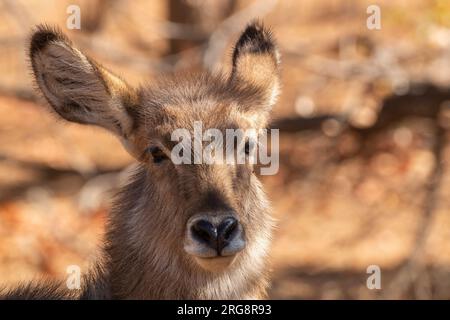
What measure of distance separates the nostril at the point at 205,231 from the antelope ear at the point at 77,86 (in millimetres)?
1264

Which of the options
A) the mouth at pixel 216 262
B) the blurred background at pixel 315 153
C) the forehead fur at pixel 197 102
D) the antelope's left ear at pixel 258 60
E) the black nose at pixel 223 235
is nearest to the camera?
the black nose at pixel 223 235

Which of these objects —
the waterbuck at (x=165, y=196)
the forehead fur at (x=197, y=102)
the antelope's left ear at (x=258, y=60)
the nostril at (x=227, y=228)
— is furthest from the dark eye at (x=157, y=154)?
the antelope's left ear at (x=258, y=60)

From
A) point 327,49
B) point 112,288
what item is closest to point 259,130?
point 112,288

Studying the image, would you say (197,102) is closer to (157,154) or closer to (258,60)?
(157,154)

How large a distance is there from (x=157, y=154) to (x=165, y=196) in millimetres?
296

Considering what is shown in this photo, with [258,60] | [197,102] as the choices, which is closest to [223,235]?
[197,102]

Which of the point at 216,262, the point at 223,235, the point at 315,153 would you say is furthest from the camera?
the point at 315,153

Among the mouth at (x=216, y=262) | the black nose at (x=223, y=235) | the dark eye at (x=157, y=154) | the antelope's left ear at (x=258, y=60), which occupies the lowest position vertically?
the mouth at (x=216, y=262)

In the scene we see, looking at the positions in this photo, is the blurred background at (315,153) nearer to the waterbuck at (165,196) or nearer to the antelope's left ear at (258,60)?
the antelope's left ear at (258,60)

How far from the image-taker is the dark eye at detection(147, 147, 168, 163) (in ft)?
21.1

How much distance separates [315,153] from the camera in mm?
13602

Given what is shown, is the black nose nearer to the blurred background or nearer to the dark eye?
the dark eye

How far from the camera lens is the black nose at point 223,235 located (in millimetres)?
5648
